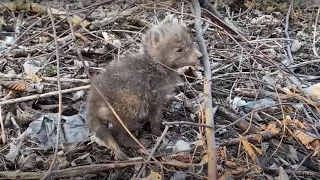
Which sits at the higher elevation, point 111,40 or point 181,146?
point 111,40

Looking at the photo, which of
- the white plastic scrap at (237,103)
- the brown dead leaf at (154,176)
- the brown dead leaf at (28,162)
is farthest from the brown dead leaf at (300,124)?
the brown dead leaf at (28,162)

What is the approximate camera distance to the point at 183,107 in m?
4.38

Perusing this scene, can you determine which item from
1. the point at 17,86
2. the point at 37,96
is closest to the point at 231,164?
the point at 37,96

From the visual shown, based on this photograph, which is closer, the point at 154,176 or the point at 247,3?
the point at 154,176

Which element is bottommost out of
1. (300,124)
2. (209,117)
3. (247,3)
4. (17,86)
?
(300,124)

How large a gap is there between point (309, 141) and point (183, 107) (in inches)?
48.3

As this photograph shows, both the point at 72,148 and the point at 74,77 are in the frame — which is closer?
the point at 72,148

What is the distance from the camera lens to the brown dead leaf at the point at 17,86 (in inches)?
170

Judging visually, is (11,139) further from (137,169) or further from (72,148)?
(137,169)

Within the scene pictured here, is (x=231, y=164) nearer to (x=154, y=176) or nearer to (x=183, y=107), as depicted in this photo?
(x=154, y=176)

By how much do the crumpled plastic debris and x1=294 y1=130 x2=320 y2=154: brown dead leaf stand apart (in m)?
1.75

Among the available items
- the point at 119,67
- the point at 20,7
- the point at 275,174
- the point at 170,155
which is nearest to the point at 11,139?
the point at 119,67

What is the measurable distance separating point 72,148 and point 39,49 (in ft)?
6.38

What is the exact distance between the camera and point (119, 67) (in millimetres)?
3846
